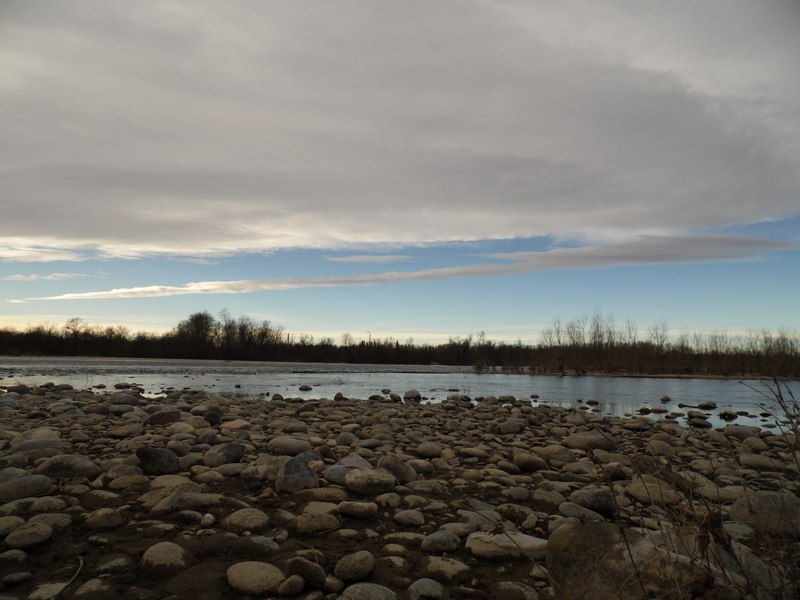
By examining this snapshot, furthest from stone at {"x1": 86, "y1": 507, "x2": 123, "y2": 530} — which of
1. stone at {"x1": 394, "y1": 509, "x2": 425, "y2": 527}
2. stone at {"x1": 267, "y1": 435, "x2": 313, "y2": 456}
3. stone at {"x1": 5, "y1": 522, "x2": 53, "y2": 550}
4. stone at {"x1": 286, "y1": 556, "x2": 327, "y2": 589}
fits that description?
stone at {"x1": 267, "y1": 435, "x2": 313, "y2": 456}

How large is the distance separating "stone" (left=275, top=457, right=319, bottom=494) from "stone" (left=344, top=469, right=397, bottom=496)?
32 centimetres

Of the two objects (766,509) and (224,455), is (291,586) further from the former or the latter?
(766,509)

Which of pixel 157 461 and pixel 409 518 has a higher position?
pixel 157 461

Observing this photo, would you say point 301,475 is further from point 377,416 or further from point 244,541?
point 377,416

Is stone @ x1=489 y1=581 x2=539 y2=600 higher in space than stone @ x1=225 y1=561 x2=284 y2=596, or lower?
lower

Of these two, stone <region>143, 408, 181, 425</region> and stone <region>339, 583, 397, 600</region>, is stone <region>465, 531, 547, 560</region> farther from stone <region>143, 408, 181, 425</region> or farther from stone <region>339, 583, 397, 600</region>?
stone <region>143, 408, 181, 425</region>

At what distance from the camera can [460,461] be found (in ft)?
22.0

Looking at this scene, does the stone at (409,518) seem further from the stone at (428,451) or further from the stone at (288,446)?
the stone at (428,451)

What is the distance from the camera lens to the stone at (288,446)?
6.29m

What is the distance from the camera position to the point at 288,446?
636cm

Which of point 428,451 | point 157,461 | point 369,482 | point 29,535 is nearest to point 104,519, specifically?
point 29,535

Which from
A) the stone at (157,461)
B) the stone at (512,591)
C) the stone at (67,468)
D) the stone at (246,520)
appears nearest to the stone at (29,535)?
the stone at (246,520)

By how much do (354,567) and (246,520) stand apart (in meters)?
1.13

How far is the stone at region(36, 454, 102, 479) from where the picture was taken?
4.91 meters
